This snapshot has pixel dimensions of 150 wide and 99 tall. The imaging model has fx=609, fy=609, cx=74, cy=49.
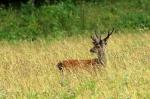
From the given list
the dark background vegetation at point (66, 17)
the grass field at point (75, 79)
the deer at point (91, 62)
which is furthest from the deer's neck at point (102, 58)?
the dark background vegetation at point (66, 17)

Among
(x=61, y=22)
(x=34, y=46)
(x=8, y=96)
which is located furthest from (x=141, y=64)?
(x=61, y=22)

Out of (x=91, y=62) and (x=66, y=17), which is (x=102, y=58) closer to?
(x=91, y=62)

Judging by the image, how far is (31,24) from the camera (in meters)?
23.8

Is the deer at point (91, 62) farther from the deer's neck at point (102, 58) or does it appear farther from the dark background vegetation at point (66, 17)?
the dark background vegetation at point (66, 17)

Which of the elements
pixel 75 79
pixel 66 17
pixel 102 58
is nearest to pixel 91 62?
pixel 102 58

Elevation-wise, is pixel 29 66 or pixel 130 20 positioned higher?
pixel 29 66

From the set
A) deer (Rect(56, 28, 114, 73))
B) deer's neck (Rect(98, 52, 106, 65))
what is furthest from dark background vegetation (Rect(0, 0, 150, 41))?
deer's neck (Rect(98, 52, 106, 65))

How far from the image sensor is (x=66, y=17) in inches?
968

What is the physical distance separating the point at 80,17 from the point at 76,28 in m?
1.29

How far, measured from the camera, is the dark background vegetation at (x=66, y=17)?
Result: 23.2m

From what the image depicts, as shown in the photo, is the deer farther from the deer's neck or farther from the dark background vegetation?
the dark background vegetation

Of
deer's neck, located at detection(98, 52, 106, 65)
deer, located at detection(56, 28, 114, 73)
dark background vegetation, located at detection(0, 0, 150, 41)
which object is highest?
deer, located at detection(56, 28, 114, 73)

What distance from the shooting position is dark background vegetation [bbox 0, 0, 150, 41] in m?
23.2

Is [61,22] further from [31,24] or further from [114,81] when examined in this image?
[114,81]
